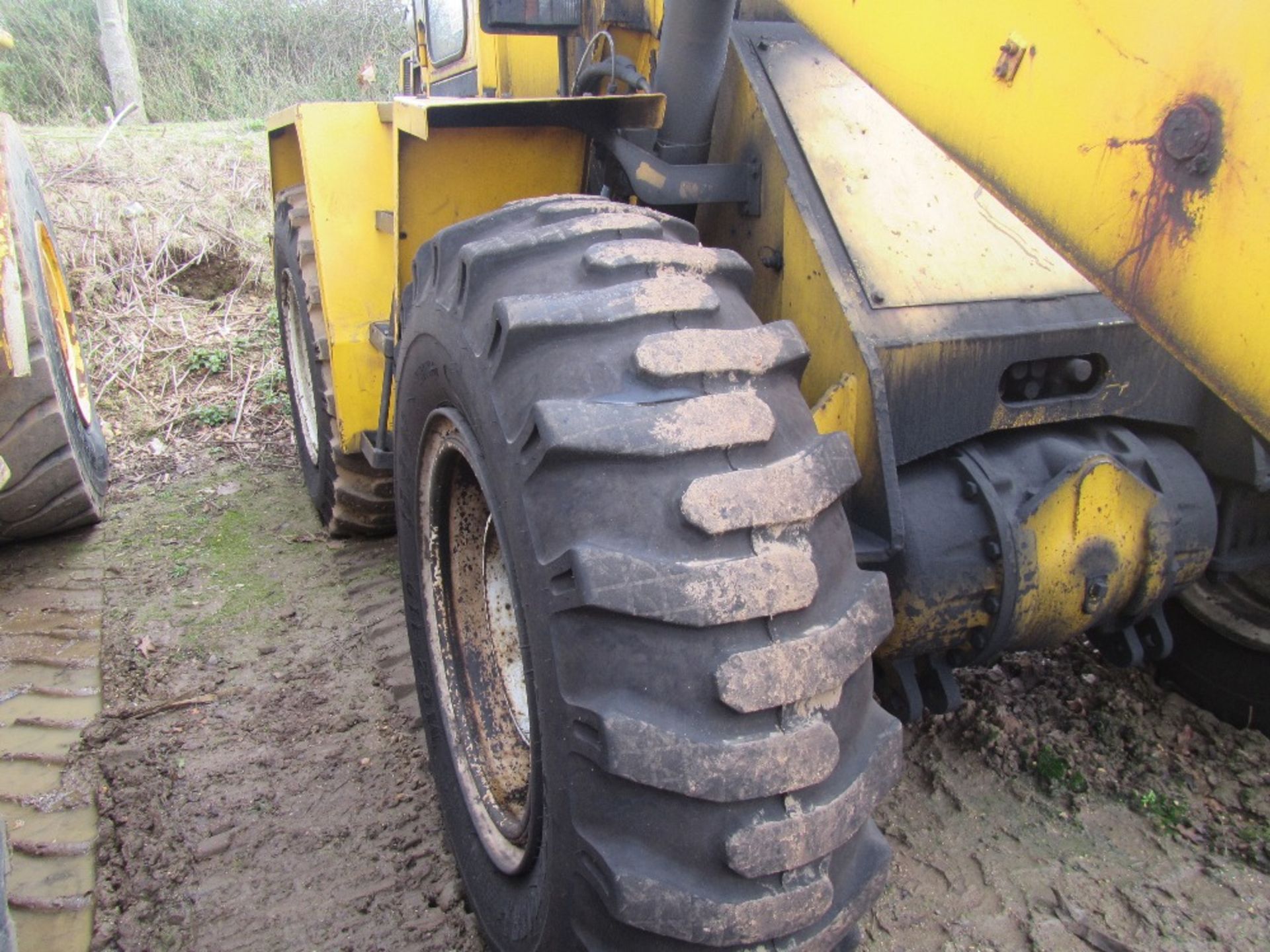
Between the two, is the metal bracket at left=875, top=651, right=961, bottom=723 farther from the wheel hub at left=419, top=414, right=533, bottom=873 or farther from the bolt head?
the bolt head

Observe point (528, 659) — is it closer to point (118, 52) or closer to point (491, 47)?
point (491, 47)

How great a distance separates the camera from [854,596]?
4.84 feet

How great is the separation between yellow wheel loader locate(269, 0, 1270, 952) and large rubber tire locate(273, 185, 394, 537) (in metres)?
0.64

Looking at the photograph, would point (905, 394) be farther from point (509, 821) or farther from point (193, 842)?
point (193, 842)

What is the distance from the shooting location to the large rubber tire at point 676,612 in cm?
133

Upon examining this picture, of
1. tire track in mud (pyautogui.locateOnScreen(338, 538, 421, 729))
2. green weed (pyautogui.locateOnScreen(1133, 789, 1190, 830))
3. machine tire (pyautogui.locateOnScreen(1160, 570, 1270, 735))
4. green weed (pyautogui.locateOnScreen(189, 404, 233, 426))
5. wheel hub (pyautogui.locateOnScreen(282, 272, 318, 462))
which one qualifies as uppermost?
machine tire (pyautogui.locateOnScreen(1160, 570, 1270, 735))

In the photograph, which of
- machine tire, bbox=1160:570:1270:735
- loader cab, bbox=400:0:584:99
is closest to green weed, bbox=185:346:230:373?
loader cab, bbox=400:0:584:99

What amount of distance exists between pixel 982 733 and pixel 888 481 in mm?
1166

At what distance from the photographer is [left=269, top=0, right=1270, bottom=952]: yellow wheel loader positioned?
3.95ft

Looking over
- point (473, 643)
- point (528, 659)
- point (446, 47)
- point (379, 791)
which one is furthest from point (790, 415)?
point (446, 47)

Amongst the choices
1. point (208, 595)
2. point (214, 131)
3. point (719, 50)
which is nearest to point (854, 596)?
point (719, 50)

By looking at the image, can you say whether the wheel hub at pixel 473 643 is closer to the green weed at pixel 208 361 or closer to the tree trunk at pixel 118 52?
the green weed at pixel 208 361

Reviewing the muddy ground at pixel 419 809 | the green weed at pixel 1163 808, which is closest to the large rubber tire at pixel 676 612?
the muddy ground at pixel 419 809

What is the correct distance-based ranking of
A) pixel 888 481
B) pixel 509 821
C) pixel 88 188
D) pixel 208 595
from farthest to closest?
pixel 88 188 → pixel 208 595 → pixel 509 821 → pixel 888 481
